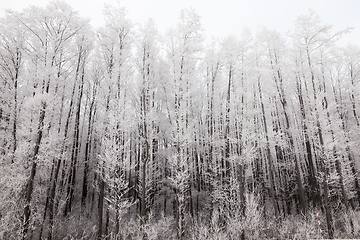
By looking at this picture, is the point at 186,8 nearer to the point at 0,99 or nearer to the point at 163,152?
the point at 163,152

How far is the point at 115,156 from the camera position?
30.9 ft

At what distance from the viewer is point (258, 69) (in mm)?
13203

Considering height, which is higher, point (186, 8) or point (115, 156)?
point (186, 8)

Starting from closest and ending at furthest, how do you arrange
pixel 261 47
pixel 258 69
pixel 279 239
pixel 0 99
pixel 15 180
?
pixel 15 180
pixel 279 239
pixel 0 99
pixel 258 69
pixel 261 47

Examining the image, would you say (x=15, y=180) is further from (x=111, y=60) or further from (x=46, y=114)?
(x=111, y=60)

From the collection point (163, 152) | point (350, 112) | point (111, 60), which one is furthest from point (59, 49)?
point (350, 112)

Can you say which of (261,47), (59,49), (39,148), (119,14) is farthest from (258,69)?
(39,148)

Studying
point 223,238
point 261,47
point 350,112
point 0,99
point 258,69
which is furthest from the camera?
point 350,112

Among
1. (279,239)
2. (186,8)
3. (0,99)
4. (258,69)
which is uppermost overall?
(186,8)

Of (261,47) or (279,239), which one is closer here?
(279,239)

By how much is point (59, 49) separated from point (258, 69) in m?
12.2

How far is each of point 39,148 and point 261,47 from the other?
15204 millimetres

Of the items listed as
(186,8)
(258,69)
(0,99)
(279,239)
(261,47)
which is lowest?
(279,239)

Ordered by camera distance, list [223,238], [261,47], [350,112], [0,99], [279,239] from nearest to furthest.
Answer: [223,238]
[279,239]
[0,99]
[261,47]
[350,112]
